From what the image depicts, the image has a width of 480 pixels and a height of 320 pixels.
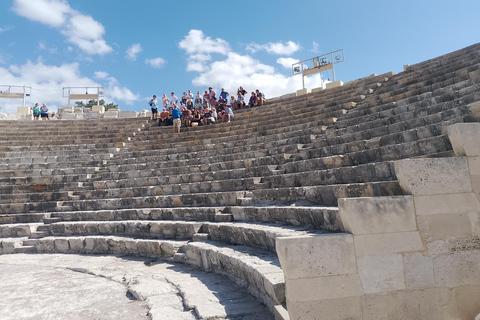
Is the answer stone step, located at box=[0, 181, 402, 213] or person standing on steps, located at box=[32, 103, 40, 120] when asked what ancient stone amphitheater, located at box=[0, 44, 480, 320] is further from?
person standing on steps, located at box=[32, 103, 40, 120]

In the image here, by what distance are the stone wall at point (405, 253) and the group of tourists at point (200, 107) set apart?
1114 cm

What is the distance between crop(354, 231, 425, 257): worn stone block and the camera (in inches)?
107

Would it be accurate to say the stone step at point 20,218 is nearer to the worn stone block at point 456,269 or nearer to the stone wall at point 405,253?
the stone wall at point 405,253

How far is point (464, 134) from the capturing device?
2936 millimetres

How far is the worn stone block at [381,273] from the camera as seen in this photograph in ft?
8.89

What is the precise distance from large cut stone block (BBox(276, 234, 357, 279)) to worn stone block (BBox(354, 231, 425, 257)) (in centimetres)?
9

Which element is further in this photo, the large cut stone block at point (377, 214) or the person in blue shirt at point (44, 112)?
the person in blue shirt at point (44, 112)

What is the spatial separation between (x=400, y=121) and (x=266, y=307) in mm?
5180

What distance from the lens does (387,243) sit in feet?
9.08

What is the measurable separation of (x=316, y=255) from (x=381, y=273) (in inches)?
23.2

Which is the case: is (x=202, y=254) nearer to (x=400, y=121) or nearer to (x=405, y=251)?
(x=405, y=251)

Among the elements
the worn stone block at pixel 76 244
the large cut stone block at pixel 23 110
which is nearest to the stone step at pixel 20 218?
the worn stone block at pixel 76 244

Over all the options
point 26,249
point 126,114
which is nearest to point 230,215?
point 26,249

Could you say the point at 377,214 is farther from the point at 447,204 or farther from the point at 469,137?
the point at 469,137
